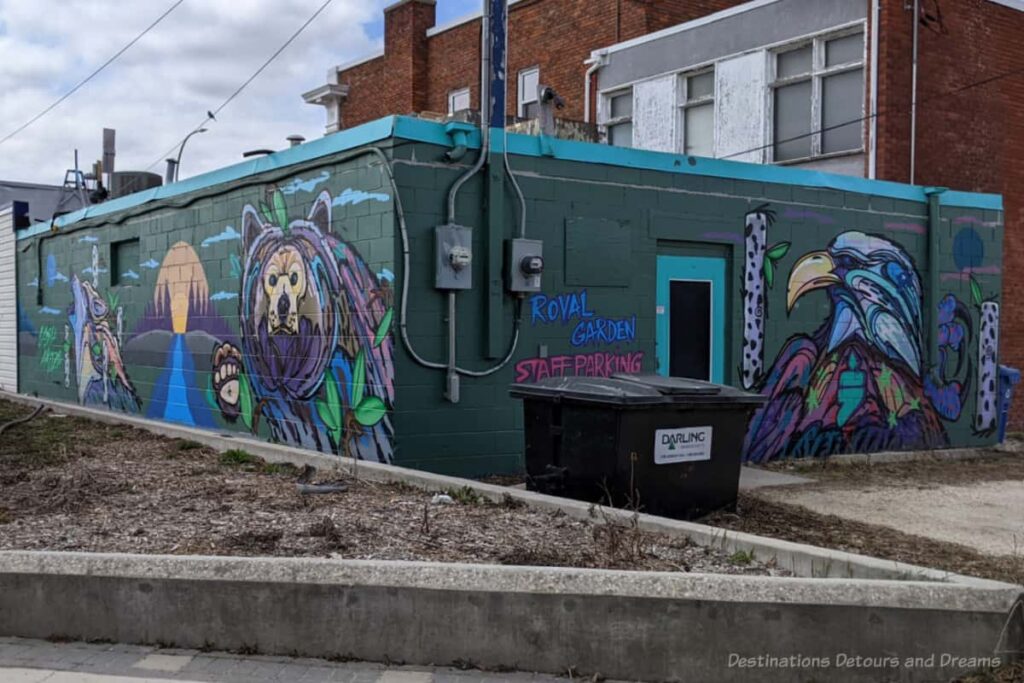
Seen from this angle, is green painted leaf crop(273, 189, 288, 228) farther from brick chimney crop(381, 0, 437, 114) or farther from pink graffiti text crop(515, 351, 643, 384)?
brick chimney crop(381, 0, 437, 114)

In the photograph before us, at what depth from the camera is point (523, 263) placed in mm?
9617

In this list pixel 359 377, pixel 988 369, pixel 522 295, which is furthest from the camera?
pixel 988 369

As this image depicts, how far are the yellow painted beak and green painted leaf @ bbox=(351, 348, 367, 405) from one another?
16.6 feet

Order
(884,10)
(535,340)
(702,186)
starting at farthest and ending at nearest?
(884,10)
(702,186)
(535,340)

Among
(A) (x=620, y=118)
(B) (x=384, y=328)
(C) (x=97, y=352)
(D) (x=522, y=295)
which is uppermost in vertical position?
(A) (x=620, y=118)

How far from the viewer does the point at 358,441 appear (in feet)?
31.3

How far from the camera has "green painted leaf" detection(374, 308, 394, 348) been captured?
907cm

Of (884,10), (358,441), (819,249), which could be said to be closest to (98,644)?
(358,441)

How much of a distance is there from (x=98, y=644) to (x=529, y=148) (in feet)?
20.5

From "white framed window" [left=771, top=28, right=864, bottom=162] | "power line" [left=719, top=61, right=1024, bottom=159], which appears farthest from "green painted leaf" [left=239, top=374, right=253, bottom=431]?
"white framed window" [left=771, top=28, right=864, bottom=162]

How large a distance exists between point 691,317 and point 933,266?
3755 millimetres

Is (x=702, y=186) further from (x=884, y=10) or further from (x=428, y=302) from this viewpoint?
(x=884, y=10)

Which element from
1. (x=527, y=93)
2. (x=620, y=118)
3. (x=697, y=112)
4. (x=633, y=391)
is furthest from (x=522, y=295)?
(x=527, y=93)

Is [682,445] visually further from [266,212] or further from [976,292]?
[976,292]
